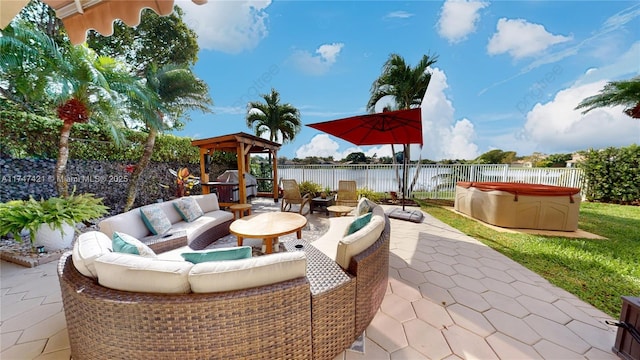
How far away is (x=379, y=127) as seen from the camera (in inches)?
171

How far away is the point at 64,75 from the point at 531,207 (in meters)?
10.2

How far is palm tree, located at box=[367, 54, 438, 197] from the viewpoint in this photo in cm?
750

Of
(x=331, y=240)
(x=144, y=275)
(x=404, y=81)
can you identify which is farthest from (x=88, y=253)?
(x=404, y=81)

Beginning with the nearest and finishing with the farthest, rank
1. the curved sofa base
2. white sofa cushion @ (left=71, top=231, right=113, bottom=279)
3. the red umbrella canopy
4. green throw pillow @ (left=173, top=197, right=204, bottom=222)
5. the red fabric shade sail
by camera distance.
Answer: the curved sofa base → white sofa cushion @ (left=71, top=231, right=113, bottom=279) → the red fabric shade sail → the red umbrella canopy → green throw pillow @ (left=173, top=197, right=204, bottom=222)

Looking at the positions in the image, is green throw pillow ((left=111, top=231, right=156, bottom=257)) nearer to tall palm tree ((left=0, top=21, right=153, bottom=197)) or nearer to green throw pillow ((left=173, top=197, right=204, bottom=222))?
green throw pillow ((left=173, top=197, right=204, bottom=222))

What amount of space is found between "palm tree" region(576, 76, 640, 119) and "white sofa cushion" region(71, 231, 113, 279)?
35.4 ft

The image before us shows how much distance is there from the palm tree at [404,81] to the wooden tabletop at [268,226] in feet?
19.3

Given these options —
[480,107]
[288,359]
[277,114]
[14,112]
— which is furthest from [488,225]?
[14,112]

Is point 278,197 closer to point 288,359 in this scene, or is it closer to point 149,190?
point 149,190

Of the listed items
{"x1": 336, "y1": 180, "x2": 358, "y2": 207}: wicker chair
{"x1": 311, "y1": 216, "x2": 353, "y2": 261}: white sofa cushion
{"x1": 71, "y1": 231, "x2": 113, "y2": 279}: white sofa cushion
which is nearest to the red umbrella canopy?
{"x1": 336, "y1": 180, "x2": 358, "y2": 207}: wicker chair

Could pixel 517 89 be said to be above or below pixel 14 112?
above

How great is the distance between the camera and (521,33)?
16.6 feet

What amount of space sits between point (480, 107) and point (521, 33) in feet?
11.0

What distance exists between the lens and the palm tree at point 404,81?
7504mm
